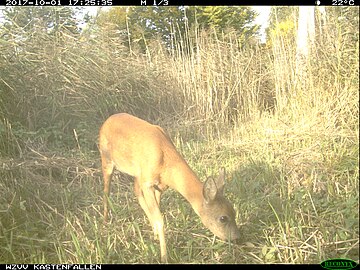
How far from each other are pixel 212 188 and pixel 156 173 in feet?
1.62

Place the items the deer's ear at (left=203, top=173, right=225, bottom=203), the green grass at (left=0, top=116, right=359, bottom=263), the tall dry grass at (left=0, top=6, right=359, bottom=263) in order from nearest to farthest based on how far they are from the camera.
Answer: the deer's ear at (left=203, top=173, right=225, bottom=203) < the green grass at (left=0, top=116, right=359, bottom=263) < the tall dry grass at (left=0, top=6, right=359, bottom=263)

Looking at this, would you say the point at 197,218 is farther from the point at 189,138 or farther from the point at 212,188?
the point at 189,138

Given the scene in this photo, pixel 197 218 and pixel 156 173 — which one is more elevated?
pixel 156 173

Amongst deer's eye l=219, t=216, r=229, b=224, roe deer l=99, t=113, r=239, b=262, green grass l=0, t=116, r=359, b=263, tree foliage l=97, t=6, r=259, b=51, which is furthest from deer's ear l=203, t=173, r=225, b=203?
tree foliage l=97, t=6, r=259, b=51

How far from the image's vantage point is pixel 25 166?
312 centimetres

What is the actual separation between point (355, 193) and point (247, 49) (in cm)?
155

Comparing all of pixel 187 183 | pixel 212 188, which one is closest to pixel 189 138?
pixel 187 183

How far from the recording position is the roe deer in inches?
86.5

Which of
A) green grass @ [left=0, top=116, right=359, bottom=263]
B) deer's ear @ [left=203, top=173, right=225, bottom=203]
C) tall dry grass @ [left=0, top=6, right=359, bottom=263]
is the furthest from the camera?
tall dry grass @ [left=0, top=6, right=359, bottom=263]

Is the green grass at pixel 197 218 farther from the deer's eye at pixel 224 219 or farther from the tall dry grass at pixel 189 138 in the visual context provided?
the deer's eye at pixel 224 219

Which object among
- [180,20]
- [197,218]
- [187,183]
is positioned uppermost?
[180,20]

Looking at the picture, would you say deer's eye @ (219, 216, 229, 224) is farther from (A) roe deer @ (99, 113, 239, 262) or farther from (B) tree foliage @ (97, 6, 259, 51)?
(B) tree foliage @ (97, 6, 259, 51)

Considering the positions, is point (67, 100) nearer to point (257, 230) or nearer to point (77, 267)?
point (77, 267)

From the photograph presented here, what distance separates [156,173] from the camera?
2.47 meters
